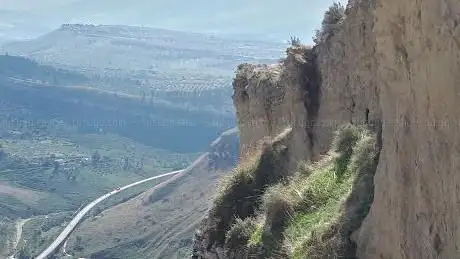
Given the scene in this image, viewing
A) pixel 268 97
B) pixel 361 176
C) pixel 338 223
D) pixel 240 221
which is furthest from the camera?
pixel 268 97

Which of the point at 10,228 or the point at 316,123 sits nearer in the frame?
the point at 316,123

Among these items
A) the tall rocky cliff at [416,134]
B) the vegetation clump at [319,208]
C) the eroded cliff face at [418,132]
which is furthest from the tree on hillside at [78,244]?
the eroded cliff face at [418,132]

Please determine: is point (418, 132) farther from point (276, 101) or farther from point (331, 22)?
point (276, 101)

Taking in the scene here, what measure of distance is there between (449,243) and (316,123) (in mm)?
10991

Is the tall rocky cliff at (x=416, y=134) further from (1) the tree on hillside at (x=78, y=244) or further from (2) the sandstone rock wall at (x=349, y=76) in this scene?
(1) the tree on hillside at (x=78, y=244)

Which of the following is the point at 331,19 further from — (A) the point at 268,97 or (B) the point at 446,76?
(B) the point at 446,76

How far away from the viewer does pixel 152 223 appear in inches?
5315

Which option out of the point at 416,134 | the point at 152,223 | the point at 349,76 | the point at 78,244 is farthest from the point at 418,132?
the point at 152,223

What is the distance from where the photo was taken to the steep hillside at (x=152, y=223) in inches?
4557

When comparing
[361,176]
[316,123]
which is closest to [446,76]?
[361,176]

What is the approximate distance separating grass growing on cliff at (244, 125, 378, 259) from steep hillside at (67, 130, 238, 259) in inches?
3041

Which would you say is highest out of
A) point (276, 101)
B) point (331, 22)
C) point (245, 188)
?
point (331, 22)

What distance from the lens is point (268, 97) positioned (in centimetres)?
2316

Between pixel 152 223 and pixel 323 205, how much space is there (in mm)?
122184
